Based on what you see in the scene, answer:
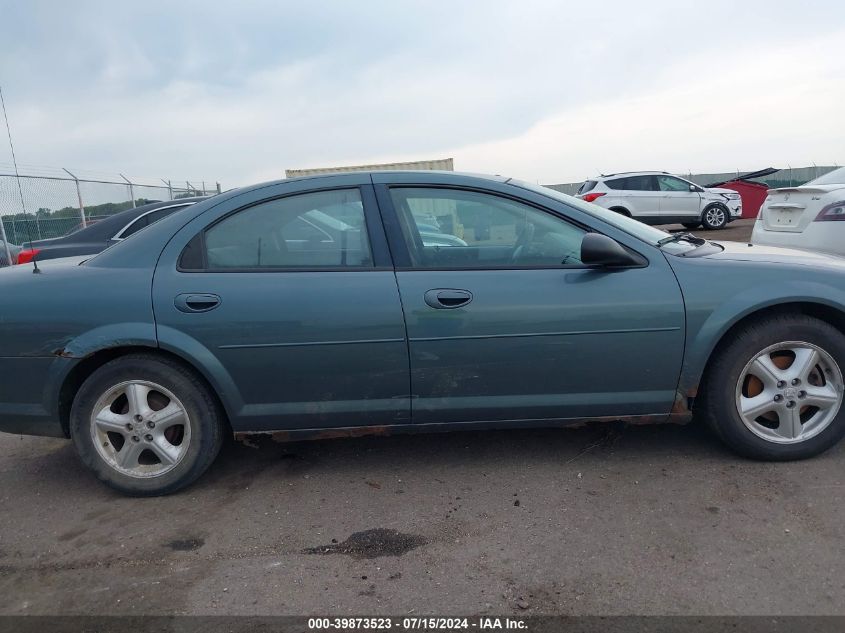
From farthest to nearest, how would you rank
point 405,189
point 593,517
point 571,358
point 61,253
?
point 61,253
point 405,189
point 571,358
point 593,517

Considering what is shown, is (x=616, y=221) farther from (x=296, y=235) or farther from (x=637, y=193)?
(x=637, y=193)

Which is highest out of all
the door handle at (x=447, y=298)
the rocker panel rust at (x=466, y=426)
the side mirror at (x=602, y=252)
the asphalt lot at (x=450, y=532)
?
the side mirror at (x=602, y=252)

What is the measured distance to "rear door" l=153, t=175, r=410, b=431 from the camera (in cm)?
303

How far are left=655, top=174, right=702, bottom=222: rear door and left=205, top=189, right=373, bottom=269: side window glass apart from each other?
48.7 feet

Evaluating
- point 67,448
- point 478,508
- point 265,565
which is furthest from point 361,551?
point 67,448

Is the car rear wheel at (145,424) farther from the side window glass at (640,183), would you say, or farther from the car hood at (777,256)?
the side window glass at (640,183)

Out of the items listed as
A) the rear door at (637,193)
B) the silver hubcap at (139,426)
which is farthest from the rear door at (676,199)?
the silver hubcap at (139,426)

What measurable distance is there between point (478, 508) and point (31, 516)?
2.19 metres

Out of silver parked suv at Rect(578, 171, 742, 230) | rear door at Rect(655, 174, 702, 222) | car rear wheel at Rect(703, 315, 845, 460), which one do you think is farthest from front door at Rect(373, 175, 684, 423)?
rear door at Rect(655, 174, 702, 222)

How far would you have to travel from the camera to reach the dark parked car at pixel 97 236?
597 cm

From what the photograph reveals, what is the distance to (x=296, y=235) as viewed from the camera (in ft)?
10.5

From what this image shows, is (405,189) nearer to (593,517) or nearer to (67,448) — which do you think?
(593,517)

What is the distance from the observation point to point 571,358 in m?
3.05

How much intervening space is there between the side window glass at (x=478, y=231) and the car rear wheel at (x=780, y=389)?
934 millimetres
